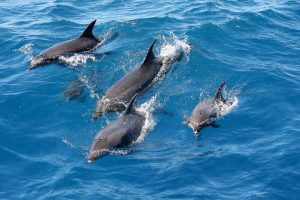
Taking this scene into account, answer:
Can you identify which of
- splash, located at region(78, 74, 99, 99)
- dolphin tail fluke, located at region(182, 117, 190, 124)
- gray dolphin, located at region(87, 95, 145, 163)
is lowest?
gray dolphin, located at region(87, 95, 145, 163)

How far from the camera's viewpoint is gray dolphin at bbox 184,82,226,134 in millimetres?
15984

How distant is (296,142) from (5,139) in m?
9.57

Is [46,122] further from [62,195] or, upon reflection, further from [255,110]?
[255,110]

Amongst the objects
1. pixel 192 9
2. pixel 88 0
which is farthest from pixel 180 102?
pixel 88 0

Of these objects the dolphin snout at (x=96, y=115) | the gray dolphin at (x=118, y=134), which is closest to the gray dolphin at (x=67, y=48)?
the dolphin snout at (x=96, y=115)

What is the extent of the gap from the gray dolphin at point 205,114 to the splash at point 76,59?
6057 mm

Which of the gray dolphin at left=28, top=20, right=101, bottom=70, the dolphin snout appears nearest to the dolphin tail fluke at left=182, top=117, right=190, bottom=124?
the dolphin snout

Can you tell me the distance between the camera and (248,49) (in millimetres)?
22094

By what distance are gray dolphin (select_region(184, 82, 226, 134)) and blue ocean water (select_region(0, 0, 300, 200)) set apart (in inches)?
11.3

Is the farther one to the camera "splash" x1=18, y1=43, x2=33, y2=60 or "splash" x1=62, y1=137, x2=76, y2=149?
"splash" x1=18, y1=43, x2=33, y2=60

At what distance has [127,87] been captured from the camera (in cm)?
1758

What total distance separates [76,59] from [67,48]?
69cm

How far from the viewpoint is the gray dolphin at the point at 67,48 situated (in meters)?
20.3

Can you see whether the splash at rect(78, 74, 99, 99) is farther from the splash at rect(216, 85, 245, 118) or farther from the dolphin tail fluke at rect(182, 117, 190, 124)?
the splash at rect(216, 85, 245, 118)
